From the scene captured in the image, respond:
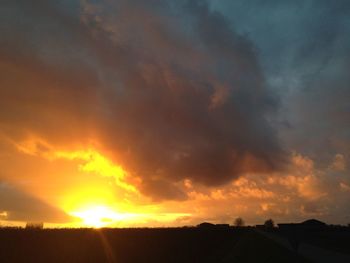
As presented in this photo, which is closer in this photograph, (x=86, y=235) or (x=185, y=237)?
(x=86, y=235)

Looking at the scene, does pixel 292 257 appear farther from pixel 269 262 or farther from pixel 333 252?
pixel 333 252

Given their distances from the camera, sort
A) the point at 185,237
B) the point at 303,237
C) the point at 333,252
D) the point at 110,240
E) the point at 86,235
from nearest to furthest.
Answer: the point at 333,252
the point at 303,237
the point at 110,240
the point at 86,235
the point at 185,237

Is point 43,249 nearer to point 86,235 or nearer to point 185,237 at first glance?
point 86,235

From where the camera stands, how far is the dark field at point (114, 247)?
56.7 metres

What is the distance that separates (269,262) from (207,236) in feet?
222

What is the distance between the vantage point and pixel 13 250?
6638 cm

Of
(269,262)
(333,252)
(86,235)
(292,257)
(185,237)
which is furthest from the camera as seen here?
(185,237)

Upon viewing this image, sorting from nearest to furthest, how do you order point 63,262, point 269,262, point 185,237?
point 269,262, point 63,262, point 185,237

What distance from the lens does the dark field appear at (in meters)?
56.7

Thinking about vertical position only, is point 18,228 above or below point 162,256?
above

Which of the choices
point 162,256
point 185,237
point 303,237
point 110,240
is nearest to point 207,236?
point 185,237

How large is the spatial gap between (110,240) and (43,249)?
47.4ft

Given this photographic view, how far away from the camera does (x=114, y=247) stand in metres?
70.9

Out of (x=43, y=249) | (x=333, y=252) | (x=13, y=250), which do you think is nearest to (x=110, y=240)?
(x=43, y=249)
